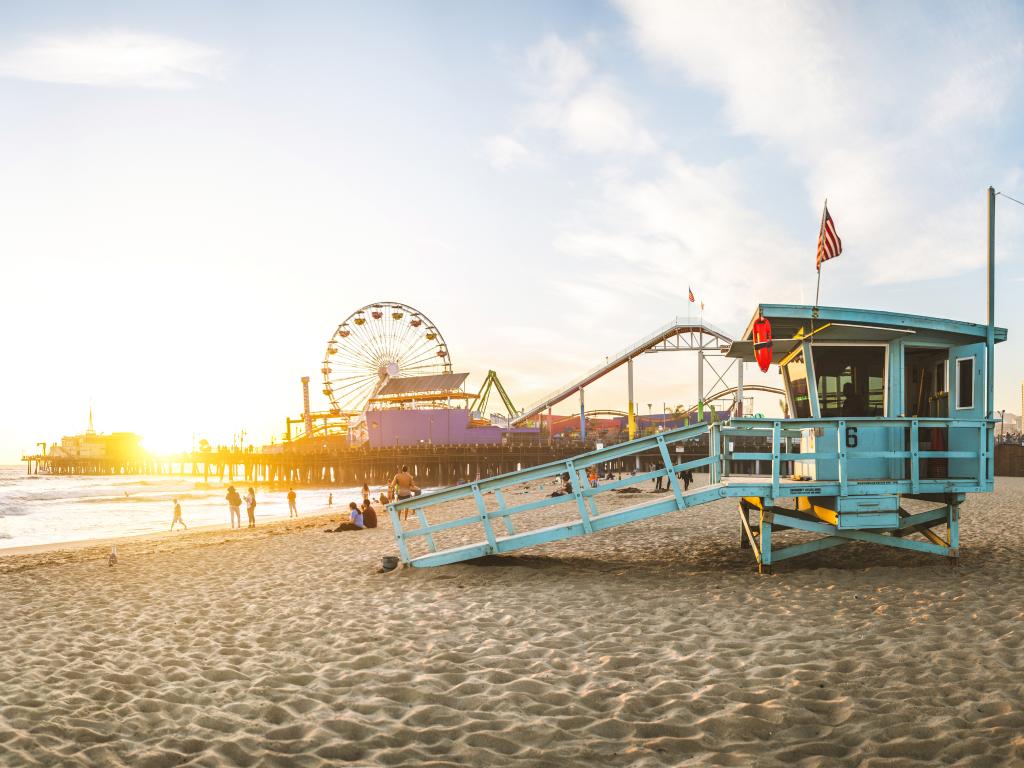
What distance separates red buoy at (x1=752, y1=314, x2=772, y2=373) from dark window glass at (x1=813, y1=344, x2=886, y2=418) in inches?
26.6

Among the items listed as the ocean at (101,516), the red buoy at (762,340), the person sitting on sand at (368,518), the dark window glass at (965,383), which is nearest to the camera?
the dark window glass at (965,383)

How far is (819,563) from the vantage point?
30.8 ft

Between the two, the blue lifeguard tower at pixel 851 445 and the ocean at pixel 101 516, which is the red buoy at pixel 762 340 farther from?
the ocean at pixel 101 516

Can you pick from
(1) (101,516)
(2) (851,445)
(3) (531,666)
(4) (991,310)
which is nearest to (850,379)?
(2) (851,445)

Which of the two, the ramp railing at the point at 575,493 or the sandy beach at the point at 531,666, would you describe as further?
the ramp railing at the point at 575,493

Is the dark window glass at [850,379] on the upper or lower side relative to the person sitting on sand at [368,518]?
upper

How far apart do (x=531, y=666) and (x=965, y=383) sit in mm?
7530

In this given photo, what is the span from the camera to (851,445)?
888 cm

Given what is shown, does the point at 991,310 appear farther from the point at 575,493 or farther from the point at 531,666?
the point at 531,666

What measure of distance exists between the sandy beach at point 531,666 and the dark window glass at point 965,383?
222 cm

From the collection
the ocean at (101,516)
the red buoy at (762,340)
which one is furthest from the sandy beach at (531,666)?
the ocean at (101,516)

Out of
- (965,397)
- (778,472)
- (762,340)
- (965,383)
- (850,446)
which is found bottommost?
(778,472)

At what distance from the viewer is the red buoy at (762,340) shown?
9328 mm

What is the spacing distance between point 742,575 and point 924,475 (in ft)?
11.1
